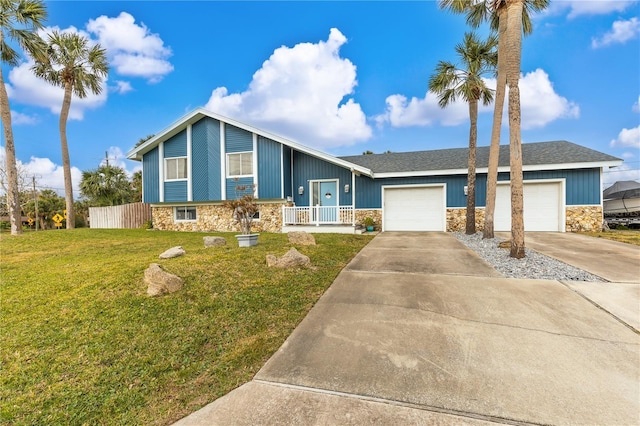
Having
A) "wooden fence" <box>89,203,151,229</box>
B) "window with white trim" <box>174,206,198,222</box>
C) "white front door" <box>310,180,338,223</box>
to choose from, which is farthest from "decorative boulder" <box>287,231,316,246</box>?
"wooden fence" <box>89,203,151,229</box>

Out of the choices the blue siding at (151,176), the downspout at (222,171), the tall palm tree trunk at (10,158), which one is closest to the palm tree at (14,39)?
the tall palm tree trunk at (10,158)

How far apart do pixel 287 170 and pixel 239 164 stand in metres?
2.53

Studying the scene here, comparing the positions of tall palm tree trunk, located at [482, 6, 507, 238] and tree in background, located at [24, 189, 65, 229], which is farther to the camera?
tree in background, located at [24, 189, 65, 229]

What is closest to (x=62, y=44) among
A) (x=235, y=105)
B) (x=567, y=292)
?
(x=235, y=105)

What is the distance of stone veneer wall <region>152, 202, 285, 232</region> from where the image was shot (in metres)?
14.2

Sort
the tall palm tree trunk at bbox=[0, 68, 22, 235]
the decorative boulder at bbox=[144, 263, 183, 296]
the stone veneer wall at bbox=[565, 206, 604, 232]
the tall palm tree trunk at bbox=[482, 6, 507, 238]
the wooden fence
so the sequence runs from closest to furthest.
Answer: the decorative boulder at bbox=[144, 263, 183, 296] < the tall palm tree trunk at bbox=[482, 6, 507, 238] < the tall palm tree trunk at bbox=[0, 68, 22, 235] < the stone veneer wall at bbox=[565, 206, 604, 232] < the wooden fence

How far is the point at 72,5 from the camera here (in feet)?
33.1

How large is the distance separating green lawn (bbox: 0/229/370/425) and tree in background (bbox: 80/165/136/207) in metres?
19.4

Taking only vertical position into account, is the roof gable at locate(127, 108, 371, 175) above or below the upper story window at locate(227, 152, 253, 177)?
above

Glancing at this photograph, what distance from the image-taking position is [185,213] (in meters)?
15.7

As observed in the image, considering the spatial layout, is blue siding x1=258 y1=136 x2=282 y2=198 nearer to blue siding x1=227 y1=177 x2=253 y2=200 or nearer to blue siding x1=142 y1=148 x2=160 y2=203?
blue siding x1=227 y1=177 x2=253 y2=200

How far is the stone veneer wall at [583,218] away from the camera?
466 inches

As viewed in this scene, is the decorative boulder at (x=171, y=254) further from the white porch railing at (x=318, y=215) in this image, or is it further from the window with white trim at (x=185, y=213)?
the window with white trim at (x=185, y=213)

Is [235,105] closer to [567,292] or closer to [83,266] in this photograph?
[83,266]
